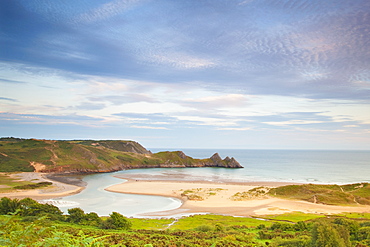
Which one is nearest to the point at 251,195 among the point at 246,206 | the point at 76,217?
the point at 246,206

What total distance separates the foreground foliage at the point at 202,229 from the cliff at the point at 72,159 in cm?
6978

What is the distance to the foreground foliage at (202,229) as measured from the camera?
1844 cm

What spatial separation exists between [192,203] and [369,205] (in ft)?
108

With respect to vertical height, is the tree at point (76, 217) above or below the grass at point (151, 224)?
above

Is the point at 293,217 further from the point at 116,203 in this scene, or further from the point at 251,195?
the point at 116,203

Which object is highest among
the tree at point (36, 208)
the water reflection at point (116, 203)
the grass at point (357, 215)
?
the tree at point (36, 208)

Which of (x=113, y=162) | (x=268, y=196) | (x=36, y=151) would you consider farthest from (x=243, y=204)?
(x=36, y=151)

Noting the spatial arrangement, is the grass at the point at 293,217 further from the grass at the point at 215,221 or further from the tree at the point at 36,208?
the tree at the point at 36,208

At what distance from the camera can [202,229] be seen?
28672 mm

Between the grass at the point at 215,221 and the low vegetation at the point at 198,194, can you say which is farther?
the low vegetation at the point at 198,194

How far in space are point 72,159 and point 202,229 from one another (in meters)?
93.7

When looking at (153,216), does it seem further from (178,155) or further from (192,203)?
(178,155)

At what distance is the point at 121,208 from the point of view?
45781mm

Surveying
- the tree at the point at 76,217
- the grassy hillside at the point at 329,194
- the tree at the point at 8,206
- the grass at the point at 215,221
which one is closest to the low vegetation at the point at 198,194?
the grassy hillside at the point at 329,194
